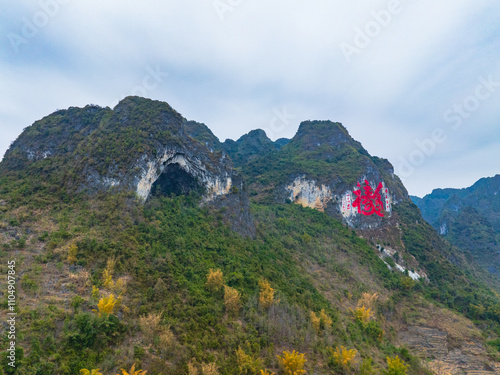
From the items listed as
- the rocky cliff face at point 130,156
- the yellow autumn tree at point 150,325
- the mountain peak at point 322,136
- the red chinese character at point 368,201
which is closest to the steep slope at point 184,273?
the yellow autumn tree at point 150,325

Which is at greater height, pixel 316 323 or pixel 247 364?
pixel 316 323

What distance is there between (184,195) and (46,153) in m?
17.7

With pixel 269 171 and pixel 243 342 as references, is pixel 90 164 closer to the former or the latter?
pixel 243 342

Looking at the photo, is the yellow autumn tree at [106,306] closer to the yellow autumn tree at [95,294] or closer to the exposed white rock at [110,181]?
the yellow autumn tree at [95,294]

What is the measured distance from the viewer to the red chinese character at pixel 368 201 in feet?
147

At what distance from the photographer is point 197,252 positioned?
19.1m

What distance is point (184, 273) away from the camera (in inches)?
634

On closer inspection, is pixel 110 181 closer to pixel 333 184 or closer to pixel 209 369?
pixel 209 369

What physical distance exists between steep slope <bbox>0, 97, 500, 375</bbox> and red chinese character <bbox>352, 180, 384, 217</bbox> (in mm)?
4848

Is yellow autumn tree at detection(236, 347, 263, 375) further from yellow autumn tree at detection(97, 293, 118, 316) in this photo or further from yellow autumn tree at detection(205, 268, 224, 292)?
yellow autumn tree at detection(97, 293, 118, 316)

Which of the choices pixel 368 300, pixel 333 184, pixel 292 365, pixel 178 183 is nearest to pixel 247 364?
pixel 292 365

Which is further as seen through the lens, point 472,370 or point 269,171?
point 269,171

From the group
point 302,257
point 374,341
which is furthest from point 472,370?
point 302,257

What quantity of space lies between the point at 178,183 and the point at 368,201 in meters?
35.3
